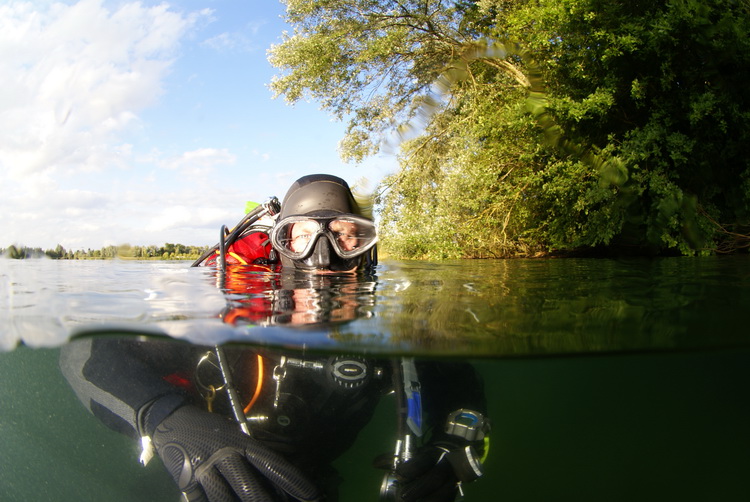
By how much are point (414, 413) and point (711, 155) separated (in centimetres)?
833

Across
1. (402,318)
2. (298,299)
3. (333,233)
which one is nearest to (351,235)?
(333,233)

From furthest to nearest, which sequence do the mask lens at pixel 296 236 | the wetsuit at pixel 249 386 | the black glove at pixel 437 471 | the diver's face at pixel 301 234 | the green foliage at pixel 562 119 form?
1. the green foliage at pixel 562 119
2. the diver's face at pixel 301 234
3. the mask lens at pixel 296 236
4. the black glove at pixel 437 471
5. the wetsuit at pixel 249 386

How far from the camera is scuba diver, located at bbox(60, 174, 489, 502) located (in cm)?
281

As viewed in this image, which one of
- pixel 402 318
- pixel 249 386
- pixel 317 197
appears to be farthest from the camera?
pixel 317 197

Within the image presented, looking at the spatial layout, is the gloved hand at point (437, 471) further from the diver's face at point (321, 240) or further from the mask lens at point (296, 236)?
the mask lens at point (296, 236)

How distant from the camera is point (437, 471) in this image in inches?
140

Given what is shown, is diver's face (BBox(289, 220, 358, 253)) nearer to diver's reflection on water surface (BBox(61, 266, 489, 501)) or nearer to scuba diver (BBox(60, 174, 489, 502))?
scuba diver (BBox(60, 174, 489, 502))

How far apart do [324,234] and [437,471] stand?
223 cm

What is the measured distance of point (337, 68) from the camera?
14.0 m

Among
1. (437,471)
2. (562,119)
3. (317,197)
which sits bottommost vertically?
(437,471)

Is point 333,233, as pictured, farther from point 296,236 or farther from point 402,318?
point 402,318

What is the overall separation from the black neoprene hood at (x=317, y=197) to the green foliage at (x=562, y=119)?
5.65 m

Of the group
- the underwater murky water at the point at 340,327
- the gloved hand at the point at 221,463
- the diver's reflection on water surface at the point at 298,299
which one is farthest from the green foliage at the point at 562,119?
the gloved hand at the point at 221,463

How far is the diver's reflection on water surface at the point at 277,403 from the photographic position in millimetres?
2785
